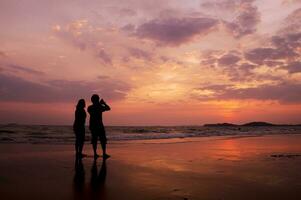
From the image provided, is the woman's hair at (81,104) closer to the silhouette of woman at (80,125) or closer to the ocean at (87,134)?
the silhouette of woman at (80,125)

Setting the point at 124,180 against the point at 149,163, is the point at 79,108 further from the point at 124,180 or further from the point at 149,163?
the point at 124,180

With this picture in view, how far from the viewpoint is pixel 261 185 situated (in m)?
5.93

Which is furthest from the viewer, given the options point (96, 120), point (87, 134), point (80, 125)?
point (87, 134)

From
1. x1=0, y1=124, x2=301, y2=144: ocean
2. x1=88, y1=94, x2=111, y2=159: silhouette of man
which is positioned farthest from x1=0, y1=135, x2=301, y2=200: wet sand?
x1=0, y1=124, x2=301, y2=144: ocean

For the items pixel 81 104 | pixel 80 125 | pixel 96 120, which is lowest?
pixel 80 125

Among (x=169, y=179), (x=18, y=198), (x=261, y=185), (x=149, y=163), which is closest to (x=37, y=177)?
(x=18, y=198)

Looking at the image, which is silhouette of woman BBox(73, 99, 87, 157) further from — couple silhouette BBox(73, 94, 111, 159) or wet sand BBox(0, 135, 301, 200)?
wet sand BBox(0, 135, 301, 200)

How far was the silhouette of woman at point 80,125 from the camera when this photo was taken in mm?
10281

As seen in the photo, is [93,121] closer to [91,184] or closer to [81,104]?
[81,104]

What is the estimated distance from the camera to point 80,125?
10.3m

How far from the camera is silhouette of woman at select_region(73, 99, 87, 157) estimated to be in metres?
10.3

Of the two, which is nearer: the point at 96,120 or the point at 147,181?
the point at 147,181

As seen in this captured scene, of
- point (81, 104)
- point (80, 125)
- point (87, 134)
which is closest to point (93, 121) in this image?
point (80, 125)

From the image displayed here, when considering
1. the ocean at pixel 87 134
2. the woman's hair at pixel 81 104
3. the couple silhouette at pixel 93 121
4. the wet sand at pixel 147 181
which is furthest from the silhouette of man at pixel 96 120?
the ocean at pixel 87 134
